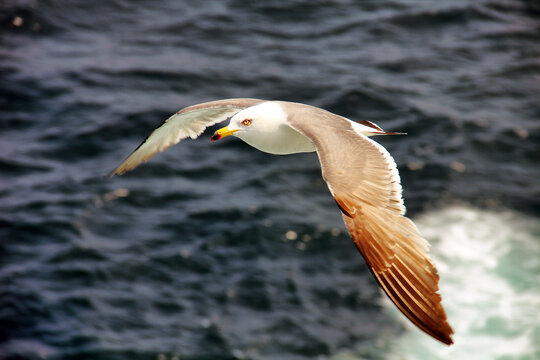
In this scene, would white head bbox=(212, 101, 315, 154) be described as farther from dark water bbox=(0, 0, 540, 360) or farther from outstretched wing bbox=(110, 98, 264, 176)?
dark water bbox=(0, 0, 540, 360)

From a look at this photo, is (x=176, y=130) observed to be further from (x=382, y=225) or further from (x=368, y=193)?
(x=382, y=225)

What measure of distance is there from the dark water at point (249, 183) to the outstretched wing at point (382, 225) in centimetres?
844

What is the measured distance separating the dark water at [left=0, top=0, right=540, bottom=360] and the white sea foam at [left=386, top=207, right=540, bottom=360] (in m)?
0.04

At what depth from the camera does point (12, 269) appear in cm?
1645

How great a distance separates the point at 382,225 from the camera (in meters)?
6.96

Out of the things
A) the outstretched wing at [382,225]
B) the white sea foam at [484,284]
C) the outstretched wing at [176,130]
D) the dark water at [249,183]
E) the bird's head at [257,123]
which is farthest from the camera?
the white sea foam at [484,284]

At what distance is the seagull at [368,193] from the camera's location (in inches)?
255

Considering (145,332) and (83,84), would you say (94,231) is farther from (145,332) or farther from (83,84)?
(83,84)

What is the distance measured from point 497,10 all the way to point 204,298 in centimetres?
1595

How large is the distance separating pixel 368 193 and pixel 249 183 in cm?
1169

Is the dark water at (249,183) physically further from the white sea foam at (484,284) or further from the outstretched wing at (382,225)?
the outstretched wing at (382,225)

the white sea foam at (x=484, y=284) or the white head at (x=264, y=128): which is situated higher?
the white head at (x=264, y=128)

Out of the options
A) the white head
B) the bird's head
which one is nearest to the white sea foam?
the white head

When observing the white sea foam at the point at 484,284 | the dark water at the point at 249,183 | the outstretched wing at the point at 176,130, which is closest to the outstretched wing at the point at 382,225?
the outstretched wing at the point at 176,130
